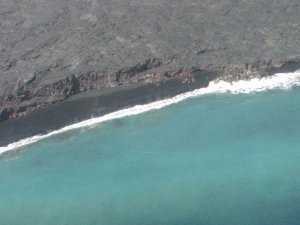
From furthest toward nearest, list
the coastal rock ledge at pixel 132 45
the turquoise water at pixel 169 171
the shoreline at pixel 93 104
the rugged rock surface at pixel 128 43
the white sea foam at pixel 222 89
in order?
the rugged rock surface at pixel 128 43 < the coastal rock ledge at pixel 132 45 < the white sea foam at pixel 222 89 < the shoreline at pixel 93 104 < the turquoise water at pixel 169 171

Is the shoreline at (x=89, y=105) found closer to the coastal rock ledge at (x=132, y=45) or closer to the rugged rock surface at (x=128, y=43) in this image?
the coastal rock ledge at (x=132, y=45)

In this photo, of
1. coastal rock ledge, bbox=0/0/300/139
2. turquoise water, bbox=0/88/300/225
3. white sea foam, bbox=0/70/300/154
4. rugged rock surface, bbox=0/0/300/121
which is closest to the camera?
turquoise water, bbox=0/88/300/225

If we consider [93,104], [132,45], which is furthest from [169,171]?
[132,45]

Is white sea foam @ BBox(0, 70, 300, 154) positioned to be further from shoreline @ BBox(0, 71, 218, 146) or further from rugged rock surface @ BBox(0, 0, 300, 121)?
rugged rock surface @ BBox(0, 0, 300, 121)

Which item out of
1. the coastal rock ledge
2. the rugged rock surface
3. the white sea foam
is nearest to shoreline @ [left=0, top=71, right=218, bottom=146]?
the coastal rock ledge

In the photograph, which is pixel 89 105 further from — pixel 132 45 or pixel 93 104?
pixel 132 45

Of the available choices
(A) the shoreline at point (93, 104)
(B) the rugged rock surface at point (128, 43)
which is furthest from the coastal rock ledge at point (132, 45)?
(A) the shoreline at point (93, 104)
